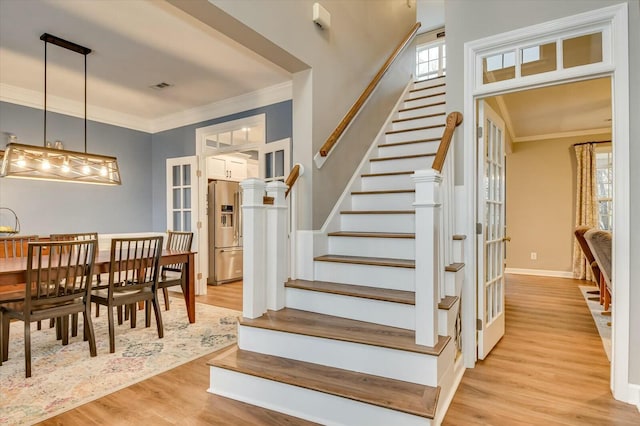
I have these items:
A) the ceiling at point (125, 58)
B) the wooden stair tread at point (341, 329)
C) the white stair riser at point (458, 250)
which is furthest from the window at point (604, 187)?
the wooden stair tread at point (341, 329)

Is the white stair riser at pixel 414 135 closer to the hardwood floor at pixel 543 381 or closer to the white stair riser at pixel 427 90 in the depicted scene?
the white stair riser at pixel 427 90

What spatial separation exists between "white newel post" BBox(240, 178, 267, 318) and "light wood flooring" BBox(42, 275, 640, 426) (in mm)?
600

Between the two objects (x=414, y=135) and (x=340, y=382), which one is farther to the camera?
(x=414, y=135)

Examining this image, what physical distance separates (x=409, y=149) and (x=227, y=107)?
2745mm

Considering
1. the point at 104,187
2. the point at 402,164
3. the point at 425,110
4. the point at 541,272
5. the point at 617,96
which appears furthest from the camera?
the point at 541,272

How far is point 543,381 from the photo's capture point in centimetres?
234

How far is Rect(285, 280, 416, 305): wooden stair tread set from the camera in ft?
7.09

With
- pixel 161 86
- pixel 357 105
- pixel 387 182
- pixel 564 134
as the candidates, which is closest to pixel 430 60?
pixel 564 134

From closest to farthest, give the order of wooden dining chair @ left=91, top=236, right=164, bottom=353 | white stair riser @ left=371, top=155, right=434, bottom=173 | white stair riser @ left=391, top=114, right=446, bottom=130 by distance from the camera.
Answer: wooden dining chair @ left=91, top=236, right=164, bottom=353
white stair riser @ left=371, top=155, right=434, bottom=173
white stair riser @ left=391, top=114, right=446, bottom=130

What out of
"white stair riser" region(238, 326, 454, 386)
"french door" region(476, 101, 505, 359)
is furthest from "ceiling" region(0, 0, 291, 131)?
"white stair riser" region(238, 326, 454, 386)

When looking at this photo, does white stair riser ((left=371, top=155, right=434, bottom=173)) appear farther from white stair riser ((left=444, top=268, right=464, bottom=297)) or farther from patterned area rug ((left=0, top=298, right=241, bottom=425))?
patterned area rug ((left=0, top=298, right=241, bottom=425))

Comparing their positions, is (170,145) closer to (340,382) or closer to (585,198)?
(340,382)

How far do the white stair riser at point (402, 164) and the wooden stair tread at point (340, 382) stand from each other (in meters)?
2.15

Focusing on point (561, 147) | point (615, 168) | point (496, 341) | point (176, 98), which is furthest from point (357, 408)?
point (561, 147)
